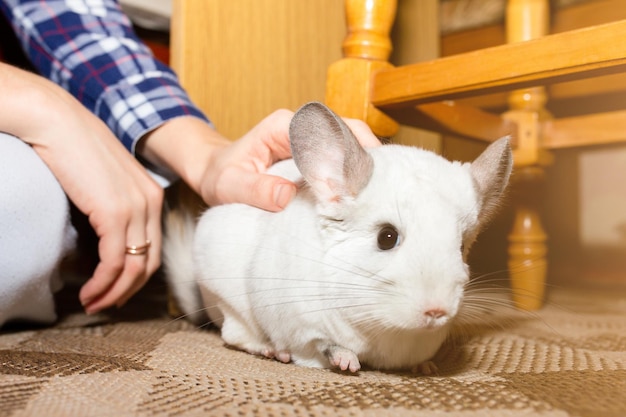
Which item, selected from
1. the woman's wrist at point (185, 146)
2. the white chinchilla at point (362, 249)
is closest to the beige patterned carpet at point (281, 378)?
the white chinchilla at point (362, 249)

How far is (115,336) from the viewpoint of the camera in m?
1.04

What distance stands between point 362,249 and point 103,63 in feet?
2.38

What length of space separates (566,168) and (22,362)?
1675 mm

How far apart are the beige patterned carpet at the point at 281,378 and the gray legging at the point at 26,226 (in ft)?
0.24

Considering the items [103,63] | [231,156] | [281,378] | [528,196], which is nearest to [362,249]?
[281,378]

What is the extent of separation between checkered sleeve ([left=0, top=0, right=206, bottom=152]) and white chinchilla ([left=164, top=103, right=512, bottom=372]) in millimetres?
403

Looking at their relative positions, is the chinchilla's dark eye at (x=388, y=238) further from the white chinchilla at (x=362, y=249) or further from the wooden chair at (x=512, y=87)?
the wooden chair at (x=512, y=87)

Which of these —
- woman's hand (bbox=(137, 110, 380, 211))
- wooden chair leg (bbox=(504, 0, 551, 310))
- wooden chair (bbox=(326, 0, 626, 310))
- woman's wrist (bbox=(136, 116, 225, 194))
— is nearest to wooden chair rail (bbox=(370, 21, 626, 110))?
wooden chair (bbox=(326, 0, 626, 310))

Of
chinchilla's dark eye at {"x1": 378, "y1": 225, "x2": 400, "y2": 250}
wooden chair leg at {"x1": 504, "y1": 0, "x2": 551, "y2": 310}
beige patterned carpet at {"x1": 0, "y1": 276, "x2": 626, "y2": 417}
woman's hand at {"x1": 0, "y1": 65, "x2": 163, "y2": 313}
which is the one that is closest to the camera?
beige patterned carpet at {"x1": 0, "y1": 276, "x2": 626, "y2": 417}

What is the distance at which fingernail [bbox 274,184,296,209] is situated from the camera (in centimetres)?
89

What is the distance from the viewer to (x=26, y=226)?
0.99m

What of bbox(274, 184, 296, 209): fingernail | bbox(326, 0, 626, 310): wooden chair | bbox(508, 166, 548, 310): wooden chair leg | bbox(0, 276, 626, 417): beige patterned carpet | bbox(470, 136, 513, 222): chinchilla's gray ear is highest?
bbox(326, 0, 626, 310): wooden chair

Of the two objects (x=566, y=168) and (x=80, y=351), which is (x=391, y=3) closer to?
(x=80, y=351)

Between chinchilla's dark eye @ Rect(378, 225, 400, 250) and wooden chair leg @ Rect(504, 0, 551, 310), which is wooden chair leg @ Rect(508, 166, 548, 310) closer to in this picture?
wooden chair leg @ Rect(504, 0, 551, 310)
